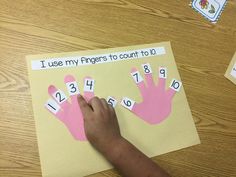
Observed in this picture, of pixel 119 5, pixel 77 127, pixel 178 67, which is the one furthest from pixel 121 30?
pixel 77 127

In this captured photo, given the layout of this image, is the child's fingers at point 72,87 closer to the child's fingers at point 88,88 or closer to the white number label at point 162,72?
the child's fingers at point 88,88

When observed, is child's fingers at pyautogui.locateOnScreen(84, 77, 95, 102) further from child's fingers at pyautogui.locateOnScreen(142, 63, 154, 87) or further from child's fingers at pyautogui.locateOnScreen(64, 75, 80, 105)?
child's fingers at pyautogui.locateOnScreen(142, 63, 154, 87)

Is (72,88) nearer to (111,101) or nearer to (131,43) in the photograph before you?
(111,101)

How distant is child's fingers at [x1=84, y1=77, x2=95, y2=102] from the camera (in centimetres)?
77

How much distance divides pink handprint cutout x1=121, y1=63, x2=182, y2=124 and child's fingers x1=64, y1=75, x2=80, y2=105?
109 mm

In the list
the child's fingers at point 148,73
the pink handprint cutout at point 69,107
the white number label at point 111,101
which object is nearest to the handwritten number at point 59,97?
the pink handprint cutout at point 69,107

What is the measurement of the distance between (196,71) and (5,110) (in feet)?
1.58

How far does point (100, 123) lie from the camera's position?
2.44 feet

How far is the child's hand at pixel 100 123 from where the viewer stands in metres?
0.73

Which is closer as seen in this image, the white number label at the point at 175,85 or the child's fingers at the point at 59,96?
the child's fingers at the point at 59,96

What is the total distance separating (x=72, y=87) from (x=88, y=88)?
0.12 ft

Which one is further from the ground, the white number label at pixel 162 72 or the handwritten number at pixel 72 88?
the white number label at pixel 162 72

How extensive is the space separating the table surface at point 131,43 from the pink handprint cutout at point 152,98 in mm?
54

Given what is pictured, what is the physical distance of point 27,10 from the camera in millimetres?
796
